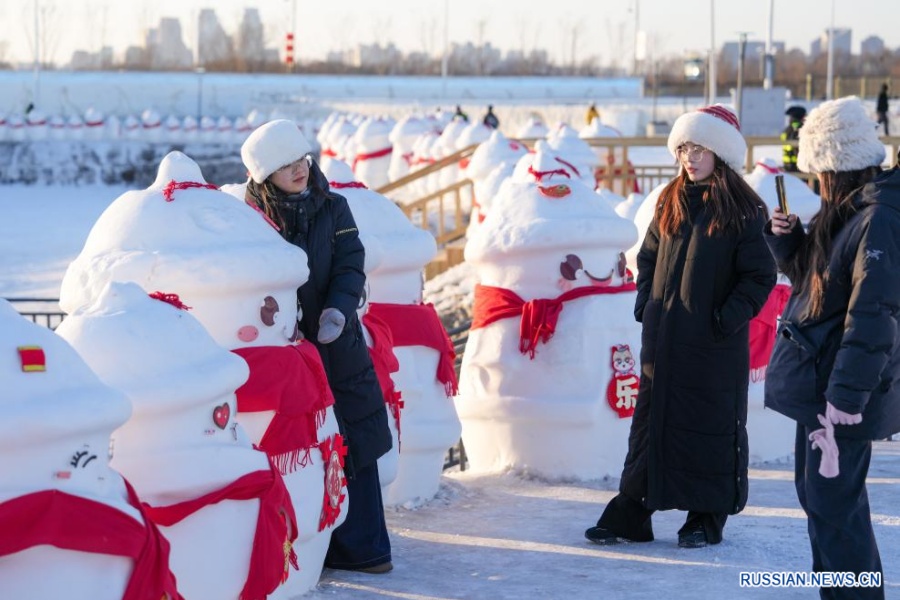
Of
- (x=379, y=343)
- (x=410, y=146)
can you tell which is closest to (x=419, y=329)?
(x=379, y=343)

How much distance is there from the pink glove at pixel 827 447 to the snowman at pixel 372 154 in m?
20.7

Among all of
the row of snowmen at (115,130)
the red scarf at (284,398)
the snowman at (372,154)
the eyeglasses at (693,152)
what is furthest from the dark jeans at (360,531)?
the row of snowmen at (115,130)

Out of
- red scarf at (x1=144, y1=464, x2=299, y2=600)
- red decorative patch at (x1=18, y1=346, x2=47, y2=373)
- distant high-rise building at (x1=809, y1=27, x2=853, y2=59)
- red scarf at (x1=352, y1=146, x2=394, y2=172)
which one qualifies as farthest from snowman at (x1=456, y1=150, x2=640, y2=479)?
distant high-rise building at (x1=809, y1=27, x2=853, y2=59)

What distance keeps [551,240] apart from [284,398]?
7.14ft

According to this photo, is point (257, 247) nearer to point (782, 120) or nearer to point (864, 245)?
point (864, 245)

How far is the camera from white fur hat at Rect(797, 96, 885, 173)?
165 inches

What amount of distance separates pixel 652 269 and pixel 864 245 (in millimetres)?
1441

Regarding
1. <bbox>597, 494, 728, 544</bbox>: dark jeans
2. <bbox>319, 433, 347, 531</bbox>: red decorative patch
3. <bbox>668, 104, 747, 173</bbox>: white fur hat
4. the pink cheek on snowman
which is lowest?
<bbox>597, 494, 728, 544</bbox>: dark jeans

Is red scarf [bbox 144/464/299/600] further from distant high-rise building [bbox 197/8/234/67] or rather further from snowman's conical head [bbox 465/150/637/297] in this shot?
distant high-rise building [bbox 197/8/234/67]

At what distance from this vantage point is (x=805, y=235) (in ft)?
14.1

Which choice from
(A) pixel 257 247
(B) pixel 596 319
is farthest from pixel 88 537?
(B) pixel 596 319

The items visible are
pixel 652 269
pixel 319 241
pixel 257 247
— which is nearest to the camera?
pixel 257 247

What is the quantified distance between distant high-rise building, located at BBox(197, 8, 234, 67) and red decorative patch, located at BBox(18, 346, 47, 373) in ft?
263

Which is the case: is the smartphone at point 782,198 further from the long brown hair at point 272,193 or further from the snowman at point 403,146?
the snowman at point 403,146
